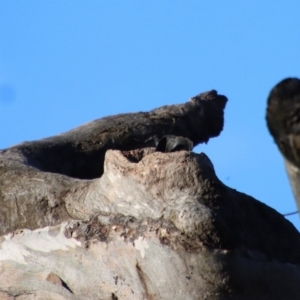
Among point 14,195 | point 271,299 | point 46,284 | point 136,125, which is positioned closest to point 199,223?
point 271,299

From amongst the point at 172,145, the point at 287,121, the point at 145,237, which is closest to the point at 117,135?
the point at 172,145

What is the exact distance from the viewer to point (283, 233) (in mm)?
3680

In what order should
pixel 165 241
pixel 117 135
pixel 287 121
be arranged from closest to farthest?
pixel 287 121 < pixel 165 241 < pixel 117 135

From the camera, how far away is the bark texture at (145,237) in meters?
3.18

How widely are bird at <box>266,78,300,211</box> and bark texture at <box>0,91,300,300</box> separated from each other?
1679mm

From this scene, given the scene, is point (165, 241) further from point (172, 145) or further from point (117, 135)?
point (117, 135)

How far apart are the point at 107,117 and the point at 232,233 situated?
2.79m

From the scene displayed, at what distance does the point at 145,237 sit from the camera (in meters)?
3.28

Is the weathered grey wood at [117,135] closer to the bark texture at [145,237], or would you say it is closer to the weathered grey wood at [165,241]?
the bark texture at [145,237]

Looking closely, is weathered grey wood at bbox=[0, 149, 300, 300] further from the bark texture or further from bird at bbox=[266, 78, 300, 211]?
bird at bbox=[266, 78, 300, 211]

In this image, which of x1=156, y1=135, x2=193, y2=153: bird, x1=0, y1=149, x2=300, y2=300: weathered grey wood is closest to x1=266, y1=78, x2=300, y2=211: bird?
x1=0, y1=149, x2=300, y2=300: weathered grey wood

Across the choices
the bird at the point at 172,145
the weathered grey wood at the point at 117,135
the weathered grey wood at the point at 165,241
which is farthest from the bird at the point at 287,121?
the weathered grey wood at the point at 117,135

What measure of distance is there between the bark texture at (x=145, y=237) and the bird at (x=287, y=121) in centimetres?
168

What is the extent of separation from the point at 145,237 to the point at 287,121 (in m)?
1.97
